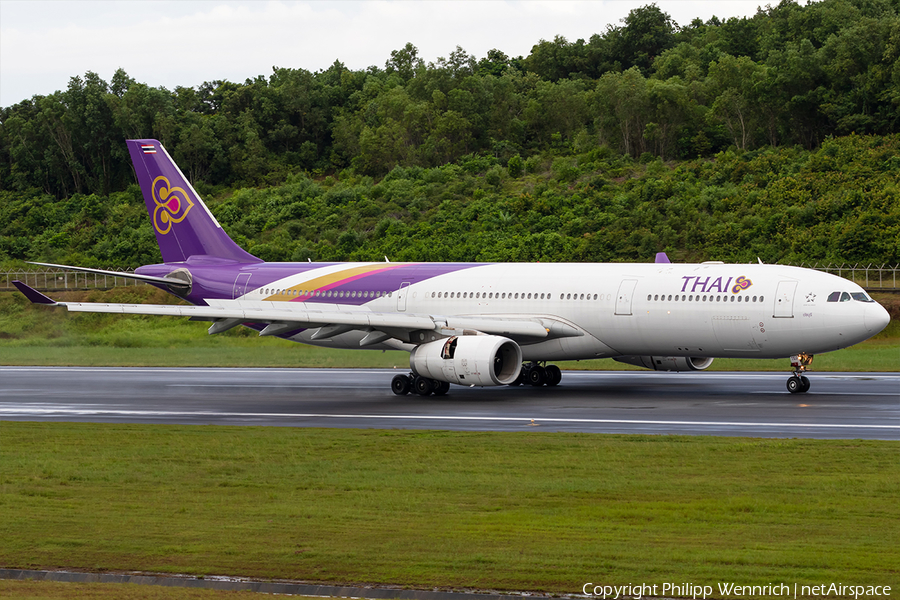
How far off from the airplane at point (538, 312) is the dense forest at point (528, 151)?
114ft

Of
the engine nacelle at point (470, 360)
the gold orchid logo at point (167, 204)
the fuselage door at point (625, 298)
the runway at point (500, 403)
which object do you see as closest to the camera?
the runway at point (500, 403)

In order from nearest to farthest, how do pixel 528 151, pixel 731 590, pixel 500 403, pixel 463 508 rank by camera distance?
pixel 731 590 < pixel 463 508 < pixel 500 403 < pixel 528 151

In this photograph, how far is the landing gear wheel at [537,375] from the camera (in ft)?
107

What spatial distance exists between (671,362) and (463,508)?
62.0 feet

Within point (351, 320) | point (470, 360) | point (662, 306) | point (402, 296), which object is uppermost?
point (402, 296)

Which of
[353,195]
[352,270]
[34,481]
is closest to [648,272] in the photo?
[352,270]

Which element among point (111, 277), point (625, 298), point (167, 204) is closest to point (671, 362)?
point (625, 298)

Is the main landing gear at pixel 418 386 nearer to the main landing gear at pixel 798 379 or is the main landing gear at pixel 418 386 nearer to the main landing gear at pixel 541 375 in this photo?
the main landing gear at pixel 541 375

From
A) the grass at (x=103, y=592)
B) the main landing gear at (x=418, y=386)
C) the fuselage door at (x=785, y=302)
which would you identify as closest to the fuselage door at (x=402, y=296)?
the main landing gear at (x=418, y=386)

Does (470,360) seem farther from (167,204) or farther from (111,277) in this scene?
(111,277)

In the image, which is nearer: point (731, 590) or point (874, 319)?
point (731, 590)

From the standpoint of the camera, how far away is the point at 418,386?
99.1 feet

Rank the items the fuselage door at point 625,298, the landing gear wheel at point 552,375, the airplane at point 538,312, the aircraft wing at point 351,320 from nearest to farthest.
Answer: the airplane at point 538,312, the fuselage door at point 625,298, the aircraft wing at point 351,320, the landing gear wheel at point 552,375

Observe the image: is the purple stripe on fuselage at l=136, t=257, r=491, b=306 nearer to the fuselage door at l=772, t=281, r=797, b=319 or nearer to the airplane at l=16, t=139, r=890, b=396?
the airplane at l=16, t=139, r=890, b=396
